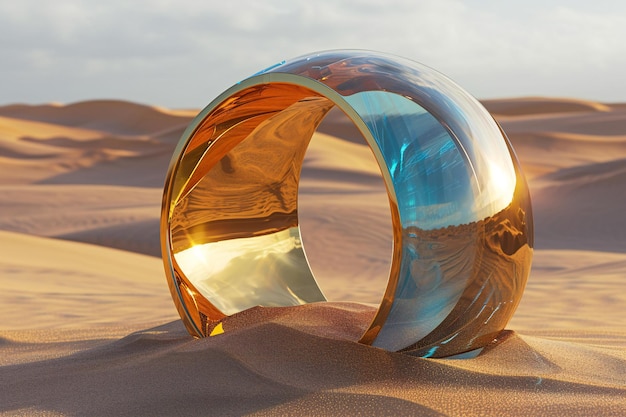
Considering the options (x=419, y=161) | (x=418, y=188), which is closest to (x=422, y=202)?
(x=418, y=188)

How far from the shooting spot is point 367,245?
11.7m

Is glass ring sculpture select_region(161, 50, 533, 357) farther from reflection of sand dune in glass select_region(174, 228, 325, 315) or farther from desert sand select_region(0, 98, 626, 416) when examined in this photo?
desert sand select_region(0, 98, 626, 416)

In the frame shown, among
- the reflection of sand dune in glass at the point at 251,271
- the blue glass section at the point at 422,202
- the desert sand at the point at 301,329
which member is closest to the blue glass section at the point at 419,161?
the blue glass section at the point at 422,202

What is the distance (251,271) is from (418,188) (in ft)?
6.62

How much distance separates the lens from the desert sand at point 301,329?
346 cm

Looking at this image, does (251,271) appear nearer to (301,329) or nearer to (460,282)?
(301,329)

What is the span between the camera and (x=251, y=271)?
520 centimetres

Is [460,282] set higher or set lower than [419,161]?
lower

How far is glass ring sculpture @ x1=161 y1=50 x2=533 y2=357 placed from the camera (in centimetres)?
341

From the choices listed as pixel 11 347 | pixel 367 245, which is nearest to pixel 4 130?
pixel 367 245

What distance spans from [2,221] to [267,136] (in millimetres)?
11214

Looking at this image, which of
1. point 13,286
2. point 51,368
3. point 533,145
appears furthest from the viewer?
point 533,145

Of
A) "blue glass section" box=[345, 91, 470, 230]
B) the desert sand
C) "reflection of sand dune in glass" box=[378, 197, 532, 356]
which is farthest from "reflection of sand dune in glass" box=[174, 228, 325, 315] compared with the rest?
"blue glass section" box=[345, 91, 470, 230]

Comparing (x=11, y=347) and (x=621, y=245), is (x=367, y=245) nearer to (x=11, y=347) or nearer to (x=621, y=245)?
(x=621, y=245)
